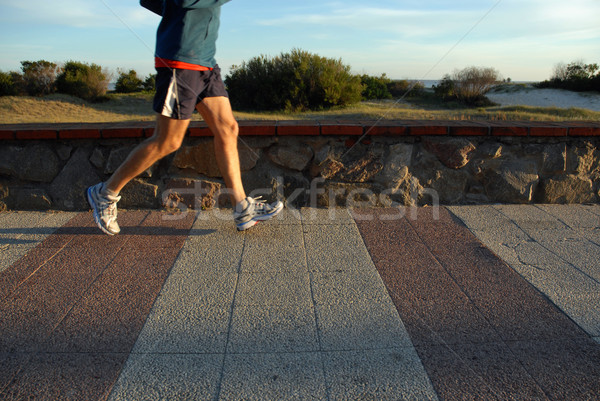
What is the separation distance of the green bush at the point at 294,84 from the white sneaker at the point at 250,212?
11.1 m

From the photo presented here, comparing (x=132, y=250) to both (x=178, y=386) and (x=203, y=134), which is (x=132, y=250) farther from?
(x=178, y=386)

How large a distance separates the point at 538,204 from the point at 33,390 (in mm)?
3834

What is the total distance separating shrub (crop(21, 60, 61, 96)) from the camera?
14.2 m

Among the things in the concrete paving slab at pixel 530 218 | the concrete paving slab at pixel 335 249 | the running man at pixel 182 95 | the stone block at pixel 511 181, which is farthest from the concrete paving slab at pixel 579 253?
the running man at pixel 182 95

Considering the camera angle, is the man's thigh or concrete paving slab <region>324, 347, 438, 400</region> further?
the man's thigh

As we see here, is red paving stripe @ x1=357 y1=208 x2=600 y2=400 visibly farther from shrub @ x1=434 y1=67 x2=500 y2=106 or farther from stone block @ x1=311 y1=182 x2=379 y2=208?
shrub @ x1=434 y1=67 x2=500 y2=106

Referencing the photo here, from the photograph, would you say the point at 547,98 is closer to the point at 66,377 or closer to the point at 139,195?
the point at 139,195

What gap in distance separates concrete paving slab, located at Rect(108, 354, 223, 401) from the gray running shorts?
4.85ft

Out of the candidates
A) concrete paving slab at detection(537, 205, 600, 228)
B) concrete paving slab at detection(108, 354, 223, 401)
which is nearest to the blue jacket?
concrete paving slab at detection(108, 354, 223, 401)

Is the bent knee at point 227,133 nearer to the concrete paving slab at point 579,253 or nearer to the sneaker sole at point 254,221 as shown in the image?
the sneaker sole at point 254,221

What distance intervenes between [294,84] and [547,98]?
13199 millimetres

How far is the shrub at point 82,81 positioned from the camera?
14.2 metres

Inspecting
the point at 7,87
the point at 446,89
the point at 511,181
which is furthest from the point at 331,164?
the point at 446,89

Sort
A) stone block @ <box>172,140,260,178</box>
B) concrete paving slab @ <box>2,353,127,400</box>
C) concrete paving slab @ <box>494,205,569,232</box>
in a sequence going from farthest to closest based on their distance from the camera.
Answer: stone block @ <box>172,140,260,178</box> → concrete paving slab @ <box>494,205,569,232</box> → concrete paving slab @ <box>2,353,127,400</box>
